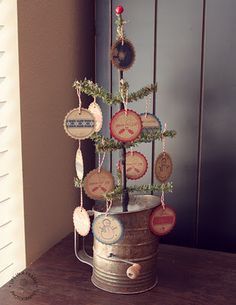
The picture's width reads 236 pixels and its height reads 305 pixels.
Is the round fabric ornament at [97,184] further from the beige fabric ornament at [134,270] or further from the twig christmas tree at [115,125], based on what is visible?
the beige fabric ornament at [134,270]

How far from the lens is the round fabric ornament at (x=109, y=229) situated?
1152 mm

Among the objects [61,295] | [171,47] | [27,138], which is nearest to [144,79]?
[171,47]

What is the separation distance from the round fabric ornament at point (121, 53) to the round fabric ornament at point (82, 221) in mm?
379

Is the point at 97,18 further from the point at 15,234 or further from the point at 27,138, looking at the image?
the point at 15,234

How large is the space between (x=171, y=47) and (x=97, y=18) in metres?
0.28

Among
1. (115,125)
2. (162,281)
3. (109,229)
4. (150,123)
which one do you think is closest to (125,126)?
(115,125)

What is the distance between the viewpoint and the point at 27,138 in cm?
134

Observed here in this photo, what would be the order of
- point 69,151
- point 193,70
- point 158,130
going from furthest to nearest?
point 69,151
point 193,70
point 158,130

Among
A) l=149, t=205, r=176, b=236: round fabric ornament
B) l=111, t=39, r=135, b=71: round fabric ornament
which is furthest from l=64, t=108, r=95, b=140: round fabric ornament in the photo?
l=149, t=205, r=176, b=236: round fabric ornament

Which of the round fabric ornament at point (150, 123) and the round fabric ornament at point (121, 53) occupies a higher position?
the round fabric ornament at point (121, 53)

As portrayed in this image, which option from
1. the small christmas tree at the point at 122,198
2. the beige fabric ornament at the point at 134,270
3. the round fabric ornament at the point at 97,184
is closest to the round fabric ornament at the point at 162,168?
the small christmas tree at the point at 122,198

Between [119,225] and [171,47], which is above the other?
[171,47]

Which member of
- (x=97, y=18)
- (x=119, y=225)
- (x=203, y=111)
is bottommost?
(x=119, y=225)

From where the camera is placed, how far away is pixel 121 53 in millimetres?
1187
